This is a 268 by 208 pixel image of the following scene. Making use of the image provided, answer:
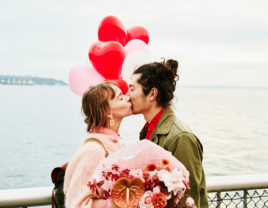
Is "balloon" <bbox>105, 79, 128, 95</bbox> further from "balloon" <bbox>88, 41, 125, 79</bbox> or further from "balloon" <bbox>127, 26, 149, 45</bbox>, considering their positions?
"balloon" <bbox>127, 26, 149, 45</bbox>

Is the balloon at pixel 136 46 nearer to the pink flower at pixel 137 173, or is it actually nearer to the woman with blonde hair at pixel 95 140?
the woman with blonde hair at pixel 95 140

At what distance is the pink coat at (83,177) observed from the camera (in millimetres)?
1646

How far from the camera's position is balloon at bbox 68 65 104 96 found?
2752mm

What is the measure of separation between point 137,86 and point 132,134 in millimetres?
27759

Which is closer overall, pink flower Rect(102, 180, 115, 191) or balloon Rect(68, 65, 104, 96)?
pink flower Rect(102, 180, 115, 191)

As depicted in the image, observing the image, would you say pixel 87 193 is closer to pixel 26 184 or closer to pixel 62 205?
pixel 62 205

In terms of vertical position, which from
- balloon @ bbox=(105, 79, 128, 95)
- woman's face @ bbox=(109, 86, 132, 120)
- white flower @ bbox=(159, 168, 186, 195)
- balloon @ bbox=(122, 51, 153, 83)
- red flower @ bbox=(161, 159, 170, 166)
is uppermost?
balloon @ bbox=(122, 51, 153, 83)

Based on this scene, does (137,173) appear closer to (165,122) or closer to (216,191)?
(165,122)

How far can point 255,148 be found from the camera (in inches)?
1047

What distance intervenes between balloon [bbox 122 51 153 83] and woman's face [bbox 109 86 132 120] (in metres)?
0.44

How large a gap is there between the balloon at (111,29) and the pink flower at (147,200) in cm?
192

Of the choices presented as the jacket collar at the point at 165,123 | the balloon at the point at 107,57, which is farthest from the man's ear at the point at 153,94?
the balloon at the point at 107,57

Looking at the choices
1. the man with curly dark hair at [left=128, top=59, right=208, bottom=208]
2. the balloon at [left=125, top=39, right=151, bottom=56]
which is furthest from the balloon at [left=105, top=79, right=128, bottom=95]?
the balloon at [left=125, top=39, right=151, bottom=56]

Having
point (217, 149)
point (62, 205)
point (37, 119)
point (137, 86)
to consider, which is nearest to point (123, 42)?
point (137, 86)
